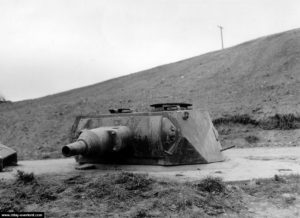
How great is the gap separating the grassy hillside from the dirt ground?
1434cm

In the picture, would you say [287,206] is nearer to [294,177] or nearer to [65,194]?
A: [294,177]

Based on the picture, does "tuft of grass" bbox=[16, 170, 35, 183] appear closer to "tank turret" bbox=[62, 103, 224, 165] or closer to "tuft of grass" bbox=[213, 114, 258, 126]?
"tank turret" bbox=[62, 103, 224, 165]

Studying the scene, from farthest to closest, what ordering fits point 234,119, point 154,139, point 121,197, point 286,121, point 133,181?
point 234,119, point 286,121, point 154,139, point 133,181, point 121,197

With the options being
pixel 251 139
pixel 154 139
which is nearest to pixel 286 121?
pixel 251 139

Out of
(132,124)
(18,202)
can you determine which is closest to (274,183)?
(132,124)

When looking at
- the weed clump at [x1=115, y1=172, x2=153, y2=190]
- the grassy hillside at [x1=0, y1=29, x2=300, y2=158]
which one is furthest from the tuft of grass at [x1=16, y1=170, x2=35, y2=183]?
the grassy hillside at [x1=0, y1=29, x2=300, y2=158]

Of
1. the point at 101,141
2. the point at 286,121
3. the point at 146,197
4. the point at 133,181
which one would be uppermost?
the point at 101,141

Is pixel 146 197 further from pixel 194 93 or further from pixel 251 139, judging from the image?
pixel 194 93

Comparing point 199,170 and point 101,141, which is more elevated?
point 101,141

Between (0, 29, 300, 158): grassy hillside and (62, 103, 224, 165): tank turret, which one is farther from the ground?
(0, 29, 300, 158): grassy hillside

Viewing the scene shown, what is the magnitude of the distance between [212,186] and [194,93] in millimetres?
20917

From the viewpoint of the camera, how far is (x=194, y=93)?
2698cm

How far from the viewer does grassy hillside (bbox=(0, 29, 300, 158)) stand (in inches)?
904

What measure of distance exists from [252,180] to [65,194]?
2603 millimetres
